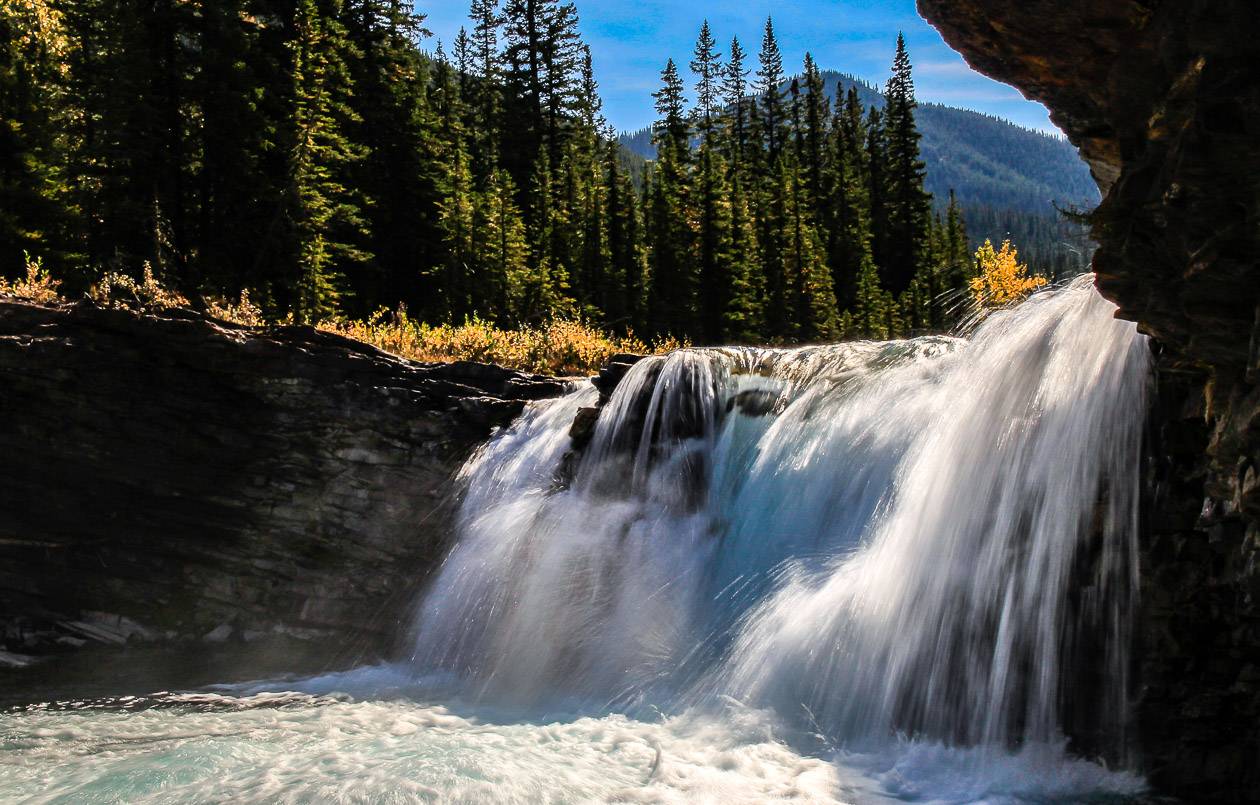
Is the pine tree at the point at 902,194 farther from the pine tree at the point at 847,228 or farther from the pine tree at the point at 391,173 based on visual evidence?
the pine tree at the point at 391,173

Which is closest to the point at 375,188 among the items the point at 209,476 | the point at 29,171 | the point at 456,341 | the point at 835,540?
the point at 29,171

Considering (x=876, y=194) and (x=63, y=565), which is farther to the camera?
(x=876, y=194)

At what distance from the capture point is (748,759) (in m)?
7.76

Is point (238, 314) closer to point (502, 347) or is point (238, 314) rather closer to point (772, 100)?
point (502, 347)

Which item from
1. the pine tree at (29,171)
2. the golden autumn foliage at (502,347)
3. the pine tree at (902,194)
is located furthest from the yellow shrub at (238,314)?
the pine tree at (902,194)

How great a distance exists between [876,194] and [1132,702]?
77.9 meters

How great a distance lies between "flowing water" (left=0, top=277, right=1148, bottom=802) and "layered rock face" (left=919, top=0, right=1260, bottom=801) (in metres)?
0.29

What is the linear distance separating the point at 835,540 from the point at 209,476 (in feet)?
29.8

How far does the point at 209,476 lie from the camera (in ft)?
46.1

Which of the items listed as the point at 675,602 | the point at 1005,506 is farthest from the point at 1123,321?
the point at 675,602

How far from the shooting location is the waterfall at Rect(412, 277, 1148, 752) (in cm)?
732

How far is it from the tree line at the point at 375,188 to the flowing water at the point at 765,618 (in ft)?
8.71

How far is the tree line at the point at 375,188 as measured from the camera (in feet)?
81.6

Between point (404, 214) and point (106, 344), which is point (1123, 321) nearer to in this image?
point (106, 344)
